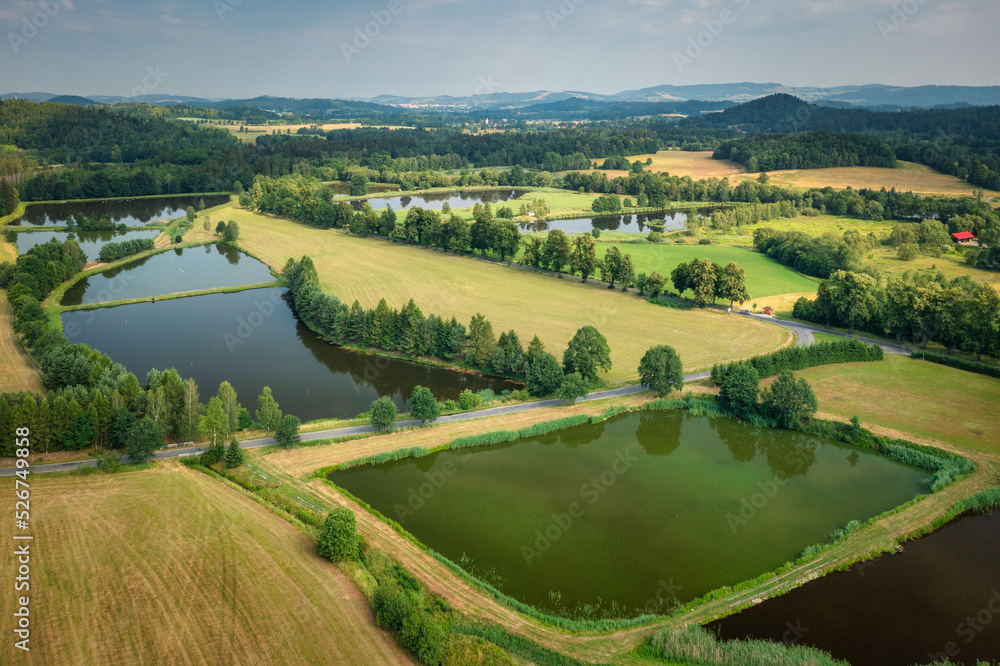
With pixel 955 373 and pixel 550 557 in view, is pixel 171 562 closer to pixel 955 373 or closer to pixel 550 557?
pixel 550 557

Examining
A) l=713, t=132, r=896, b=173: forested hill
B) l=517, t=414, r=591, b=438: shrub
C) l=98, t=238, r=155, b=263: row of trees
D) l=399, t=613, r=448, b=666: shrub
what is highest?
l=713, t=132, r=896, b=173: forested hill

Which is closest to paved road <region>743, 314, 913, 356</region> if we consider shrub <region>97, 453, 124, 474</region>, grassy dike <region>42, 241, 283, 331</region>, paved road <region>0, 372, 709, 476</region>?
paved road <region>0, 372, 709, 476</region>

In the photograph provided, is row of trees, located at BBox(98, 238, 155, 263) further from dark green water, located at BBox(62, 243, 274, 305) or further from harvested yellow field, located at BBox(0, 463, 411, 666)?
harvested yellow field, located at BBox(0, 463, 411, 666)

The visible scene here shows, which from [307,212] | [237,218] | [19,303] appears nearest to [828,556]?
[19,303]

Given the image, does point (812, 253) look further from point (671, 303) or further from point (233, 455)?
point (233, 455)

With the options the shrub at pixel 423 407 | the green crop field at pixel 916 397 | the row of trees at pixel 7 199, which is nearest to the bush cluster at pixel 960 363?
the green crop field at pixel 916 397

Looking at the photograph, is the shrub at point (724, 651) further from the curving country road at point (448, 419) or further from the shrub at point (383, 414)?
the shrub at point (383, 414)
